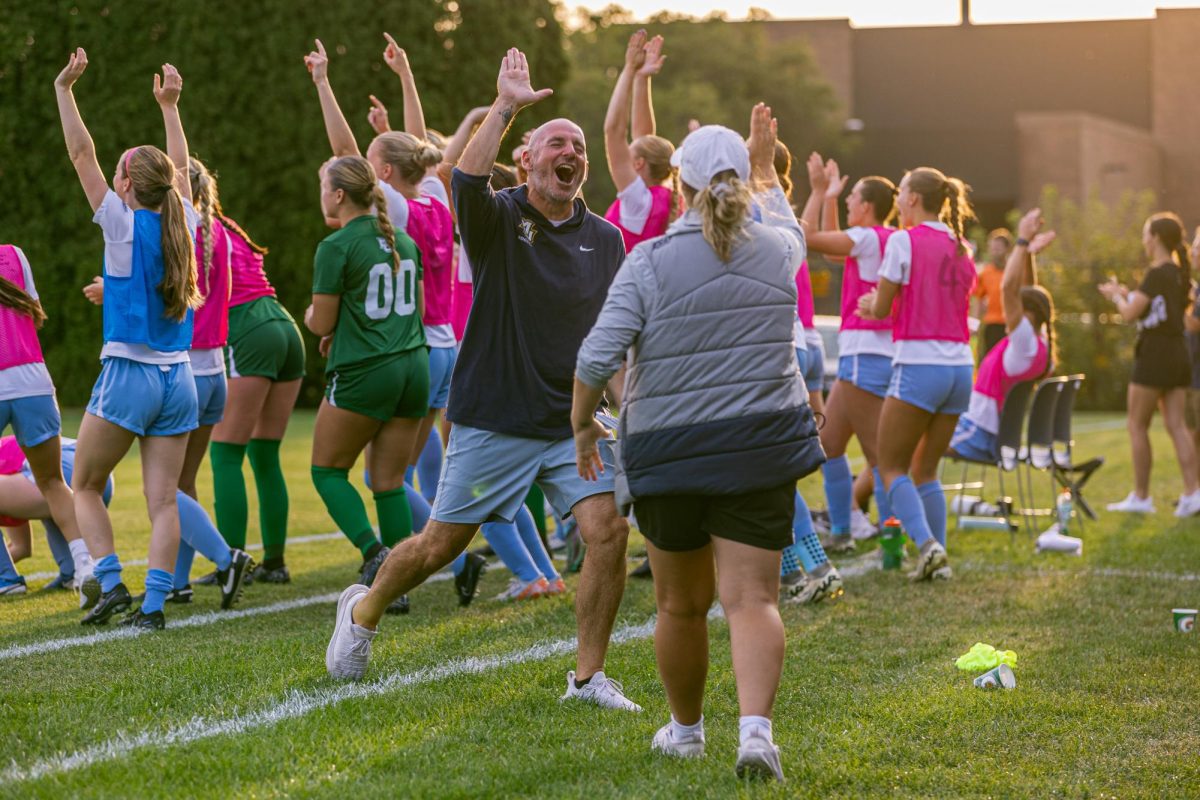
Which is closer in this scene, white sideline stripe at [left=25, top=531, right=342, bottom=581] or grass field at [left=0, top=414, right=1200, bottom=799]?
grass field at [left=0, top=414, right=1200, bottom=799]

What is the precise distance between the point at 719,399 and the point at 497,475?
135 centimetres

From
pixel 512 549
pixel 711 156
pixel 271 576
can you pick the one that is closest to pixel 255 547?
pixel 271 576

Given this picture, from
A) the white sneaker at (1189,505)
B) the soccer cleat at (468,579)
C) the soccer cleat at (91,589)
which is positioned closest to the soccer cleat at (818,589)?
the soccer cleat at (468,579)

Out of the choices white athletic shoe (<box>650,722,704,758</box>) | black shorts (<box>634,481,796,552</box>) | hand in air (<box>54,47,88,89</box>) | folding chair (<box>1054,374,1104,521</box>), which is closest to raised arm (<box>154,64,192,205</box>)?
hand in air (<box>54,47,88,89</box>)

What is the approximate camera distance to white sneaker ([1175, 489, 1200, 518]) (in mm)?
11336

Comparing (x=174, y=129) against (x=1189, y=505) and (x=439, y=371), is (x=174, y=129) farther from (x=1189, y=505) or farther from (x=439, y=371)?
(x=1189, y=505)

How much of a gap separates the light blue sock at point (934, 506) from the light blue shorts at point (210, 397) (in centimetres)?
386

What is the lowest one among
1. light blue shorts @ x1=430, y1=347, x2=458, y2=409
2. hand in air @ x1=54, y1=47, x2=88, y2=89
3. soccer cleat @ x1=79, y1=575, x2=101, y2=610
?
soccer cleat @ x1=79, y1=575, x2=101, y2=610

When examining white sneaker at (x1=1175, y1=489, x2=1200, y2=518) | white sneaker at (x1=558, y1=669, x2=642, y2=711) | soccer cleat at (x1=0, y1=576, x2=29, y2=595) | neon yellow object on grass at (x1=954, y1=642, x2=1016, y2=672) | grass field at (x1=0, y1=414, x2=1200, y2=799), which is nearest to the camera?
grass field at (x1=0, y1=414, x2=1200, y2=799)

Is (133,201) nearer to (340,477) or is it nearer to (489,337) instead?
(340,477)

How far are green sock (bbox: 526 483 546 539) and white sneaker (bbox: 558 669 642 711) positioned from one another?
10.1 ft

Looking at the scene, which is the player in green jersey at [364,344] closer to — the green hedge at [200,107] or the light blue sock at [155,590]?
the light blue sock at [155,590]

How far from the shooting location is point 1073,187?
47.5 meters

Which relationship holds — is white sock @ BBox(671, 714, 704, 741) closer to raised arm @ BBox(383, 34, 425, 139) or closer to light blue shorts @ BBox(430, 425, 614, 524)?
light blue shorts @ BBox(430, 425, 614, 524)
